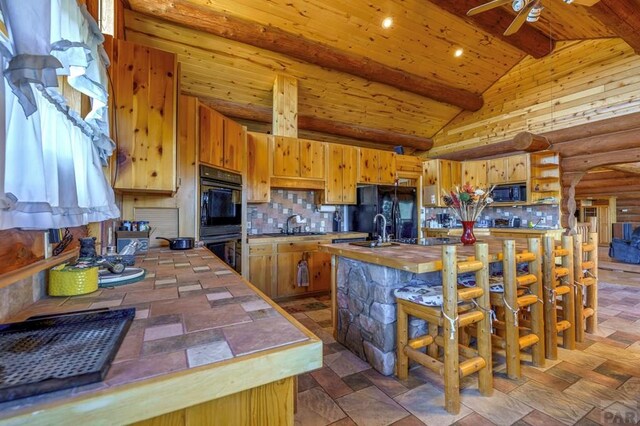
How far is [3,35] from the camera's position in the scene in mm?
625

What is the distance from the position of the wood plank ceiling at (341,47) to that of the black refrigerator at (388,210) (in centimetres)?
173

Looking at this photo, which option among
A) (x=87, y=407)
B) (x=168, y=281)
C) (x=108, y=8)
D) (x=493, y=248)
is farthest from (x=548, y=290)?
(x=108, y=8)

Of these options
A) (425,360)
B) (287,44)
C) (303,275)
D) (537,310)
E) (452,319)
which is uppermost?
(287,44)

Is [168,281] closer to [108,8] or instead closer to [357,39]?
[108,8]

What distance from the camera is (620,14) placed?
2725 millimetres

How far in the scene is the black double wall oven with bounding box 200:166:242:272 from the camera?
272cm

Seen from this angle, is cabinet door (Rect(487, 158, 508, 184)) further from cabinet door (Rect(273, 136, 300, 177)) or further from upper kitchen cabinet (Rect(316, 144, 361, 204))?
cabinet door (Rect(273, 136, 300, 177))

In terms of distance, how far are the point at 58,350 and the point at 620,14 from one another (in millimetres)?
4505

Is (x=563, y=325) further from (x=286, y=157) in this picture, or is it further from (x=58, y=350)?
(x=286, y=157)

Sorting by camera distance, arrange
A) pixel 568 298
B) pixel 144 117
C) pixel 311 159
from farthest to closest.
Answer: pixel 311 159 < pixel 568 298 < pixel 144 117

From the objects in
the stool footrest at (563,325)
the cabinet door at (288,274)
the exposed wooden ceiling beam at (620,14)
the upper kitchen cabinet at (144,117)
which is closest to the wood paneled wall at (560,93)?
the exposed wooden ceiling beam at (620,14)

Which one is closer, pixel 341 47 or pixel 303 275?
pixel 303 275

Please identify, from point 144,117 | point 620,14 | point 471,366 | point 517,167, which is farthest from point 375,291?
point 517,167

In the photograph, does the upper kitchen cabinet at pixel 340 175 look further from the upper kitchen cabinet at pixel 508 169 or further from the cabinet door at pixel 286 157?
the upper kitchen cabinet at pixel 508 169
